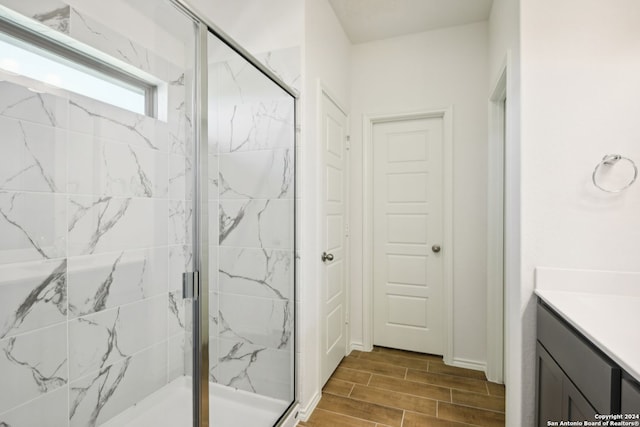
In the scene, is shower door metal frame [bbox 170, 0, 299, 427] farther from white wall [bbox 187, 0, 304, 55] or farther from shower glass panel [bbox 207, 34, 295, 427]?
white wall [bbox 187, 0, 304, 55]

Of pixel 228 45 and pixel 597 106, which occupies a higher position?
pixel 228 45

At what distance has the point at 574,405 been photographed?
1.12m

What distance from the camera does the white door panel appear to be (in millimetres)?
2316

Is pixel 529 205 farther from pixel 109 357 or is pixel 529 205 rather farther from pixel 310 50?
pixel 109 357

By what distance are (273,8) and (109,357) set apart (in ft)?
7.03

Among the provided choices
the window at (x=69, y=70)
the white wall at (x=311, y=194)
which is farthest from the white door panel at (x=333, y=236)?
the window at (x=69, y=70)

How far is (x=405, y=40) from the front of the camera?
109 inches

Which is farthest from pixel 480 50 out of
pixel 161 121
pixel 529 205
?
pixel 161 121

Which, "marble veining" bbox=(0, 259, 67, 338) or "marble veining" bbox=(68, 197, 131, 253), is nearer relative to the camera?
"marble veining" bbox=(0, 259, 67, 338)

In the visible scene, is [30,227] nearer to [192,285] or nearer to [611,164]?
[192,285]

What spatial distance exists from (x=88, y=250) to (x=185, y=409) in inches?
31.9

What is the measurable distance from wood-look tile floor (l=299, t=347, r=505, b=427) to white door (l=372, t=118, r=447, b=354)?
0.89 ft

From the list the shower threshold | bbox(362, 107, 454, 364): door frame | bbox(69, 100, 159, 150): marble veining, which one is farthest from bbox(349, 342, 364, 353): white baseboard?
bbox(69, 100, 159, 150): marble veining

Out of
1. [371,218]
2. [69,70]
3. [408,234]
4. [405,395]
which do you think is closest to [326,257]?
[371,218]
